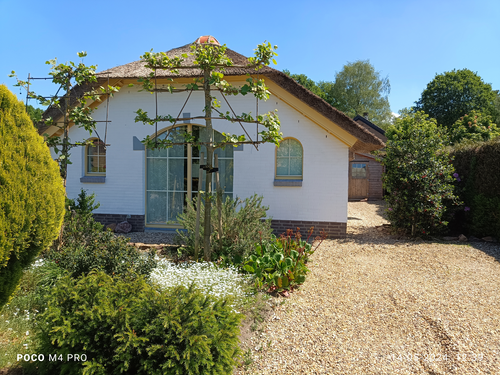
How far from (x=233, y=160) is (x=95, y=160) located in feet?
12.0

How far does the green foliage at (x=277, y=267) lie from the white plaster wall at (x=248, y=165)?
2.73m

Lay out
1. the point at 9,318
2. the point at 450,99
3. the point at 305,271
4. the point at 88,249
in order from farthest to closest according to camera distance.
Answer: the point at 450,99, the point at 305,271, the point at 88,249, the point at 9,318

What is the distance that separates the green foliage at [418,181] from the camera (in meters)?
7.81

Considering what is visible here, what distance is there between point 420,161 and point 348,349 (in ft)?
20.4

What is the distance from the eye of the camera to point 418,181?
26.1 feet

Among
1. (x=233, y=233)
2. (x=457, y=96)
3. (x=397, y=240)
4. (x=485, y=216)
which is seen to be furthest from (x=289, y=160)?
(x=457, y=96)

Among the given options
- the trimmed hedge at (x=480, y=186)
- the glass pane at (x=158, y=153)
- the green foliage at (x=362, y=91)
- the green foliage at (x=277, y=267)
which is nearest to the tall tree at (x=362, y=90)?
the green foliage at (x=362, y=91)

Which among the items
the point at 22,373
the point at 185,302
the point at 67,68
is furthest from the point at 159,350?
the point at 67,68

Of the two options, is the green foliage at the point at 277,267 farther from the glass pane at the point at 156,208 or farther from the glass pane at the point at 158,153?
the glass pane at the point at 158,153

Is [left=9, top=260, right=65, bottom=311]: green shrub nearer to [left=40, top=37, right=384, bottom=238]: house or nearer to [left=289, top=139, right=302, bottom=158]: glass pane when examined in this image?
[left=40, top=37, right=384, bottom=238]: house

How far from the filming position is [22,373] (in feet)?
8.45

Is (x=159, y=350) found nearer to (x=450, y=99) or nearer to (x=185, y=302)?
(x=185, y=302)

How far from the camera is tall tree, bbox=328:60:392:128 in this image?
32.2 metres

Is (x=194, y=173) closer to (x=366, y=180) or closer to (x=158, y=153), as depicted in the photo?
(x=158, y=153)
